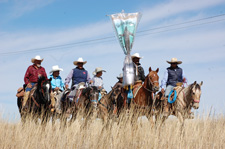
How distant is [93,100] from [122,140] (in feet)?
8.77

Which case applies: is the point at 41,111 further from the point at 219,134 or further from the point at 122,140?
the point at 219,134

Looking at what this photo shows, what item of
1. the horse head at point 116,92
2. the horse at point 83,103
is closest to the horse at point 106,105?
the horse head at point 116,92

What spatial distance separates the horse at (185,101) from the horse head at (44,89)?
3.90m

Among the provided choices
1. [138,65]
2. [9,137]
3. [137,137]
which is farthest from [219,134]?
[9,137]

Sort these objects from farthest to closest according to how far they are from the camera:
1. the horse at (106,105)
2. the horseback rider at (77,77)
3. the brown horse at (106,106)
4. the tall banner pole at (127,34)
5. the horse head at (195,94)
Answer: the horseback rider at (77,77) → the brown horse at (106,106) → the horse at (106,105) → the horse head at (195,94) → the tall banner pole at (127,34)

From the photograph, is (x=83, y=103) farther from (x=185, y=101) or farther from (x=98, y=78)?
(x=185, y=101)

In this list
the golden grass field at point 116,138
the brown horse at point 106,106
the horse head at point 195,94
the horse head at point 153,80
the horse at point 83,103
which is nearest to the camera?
the golden grass field at point 116,138

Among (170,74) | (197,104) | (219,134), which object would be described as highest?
(170,74)

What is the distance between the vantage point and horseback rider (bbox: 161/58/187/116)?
41.4 feet

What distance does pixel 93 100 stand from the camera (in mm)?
11500

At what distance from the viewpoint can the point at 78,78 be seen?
43.4 feet

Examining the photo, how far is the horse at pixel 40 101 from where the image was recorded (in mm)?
11398

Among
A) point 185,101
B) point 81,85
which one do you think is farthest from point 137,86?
point 81,85

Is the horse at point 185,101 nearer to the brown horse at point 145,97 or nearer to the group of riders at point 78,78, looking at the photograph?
the group of riders at point 78,78
